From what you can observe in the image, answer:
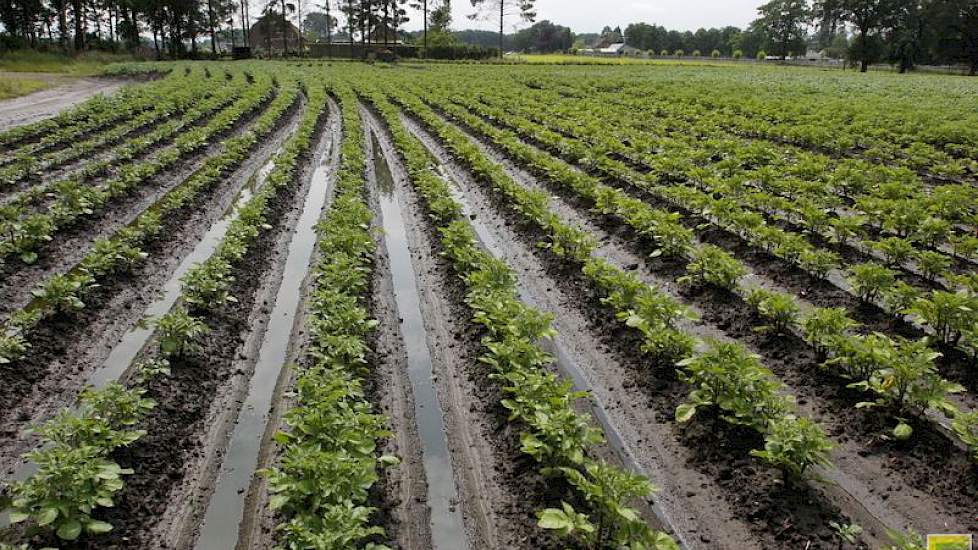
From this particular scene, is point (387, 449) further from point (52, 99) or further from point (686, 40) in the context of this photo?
point (686, 40)

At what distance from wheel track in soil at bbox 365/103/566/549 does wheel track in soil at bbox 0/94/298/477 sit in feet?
12.9

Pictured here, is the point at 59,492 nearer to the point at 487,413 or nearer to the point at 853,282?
the point at 487,413

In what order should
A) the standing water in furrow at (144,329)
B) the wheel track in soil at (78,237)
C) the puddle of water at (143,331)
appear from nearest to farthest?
the puddle of water at (143,331) < the standing water in furrow at (144,329) < the wheel track in soil at (78,237)

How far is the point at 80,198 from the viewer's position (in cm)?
1153

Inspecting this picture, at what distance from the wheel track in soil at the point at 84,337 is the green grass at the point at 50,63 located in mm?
47657

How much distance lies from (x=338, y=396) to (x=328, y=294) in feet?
8.19

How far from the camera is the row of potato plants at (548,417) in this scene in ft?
13.7

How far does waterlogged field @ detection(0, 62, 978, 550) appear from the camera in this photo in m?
4.70

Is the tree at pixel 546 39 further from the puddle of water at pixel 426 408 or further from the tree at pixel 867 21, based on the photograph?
the puddle of water at pixel 426 408

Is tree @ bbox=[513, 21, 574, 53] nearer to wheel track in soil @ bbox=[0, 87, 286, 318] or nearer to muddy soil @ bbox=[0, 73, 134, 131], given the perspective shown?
muddy soil @ bbox=[0, 73, 134, 131]

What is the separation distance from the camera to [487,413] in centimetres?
624

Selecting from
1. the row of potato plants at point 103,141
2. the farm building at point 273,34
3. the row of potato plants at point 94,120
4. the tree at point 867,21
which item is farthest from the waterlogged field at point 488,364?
the farm building at point 273,34

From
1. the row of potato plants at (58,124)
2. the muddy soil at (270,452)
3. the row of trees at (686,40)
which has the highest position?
the row of trees at (686,40)

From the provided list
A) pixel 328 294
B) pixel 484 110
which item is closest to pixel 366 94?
pixel 484 110
